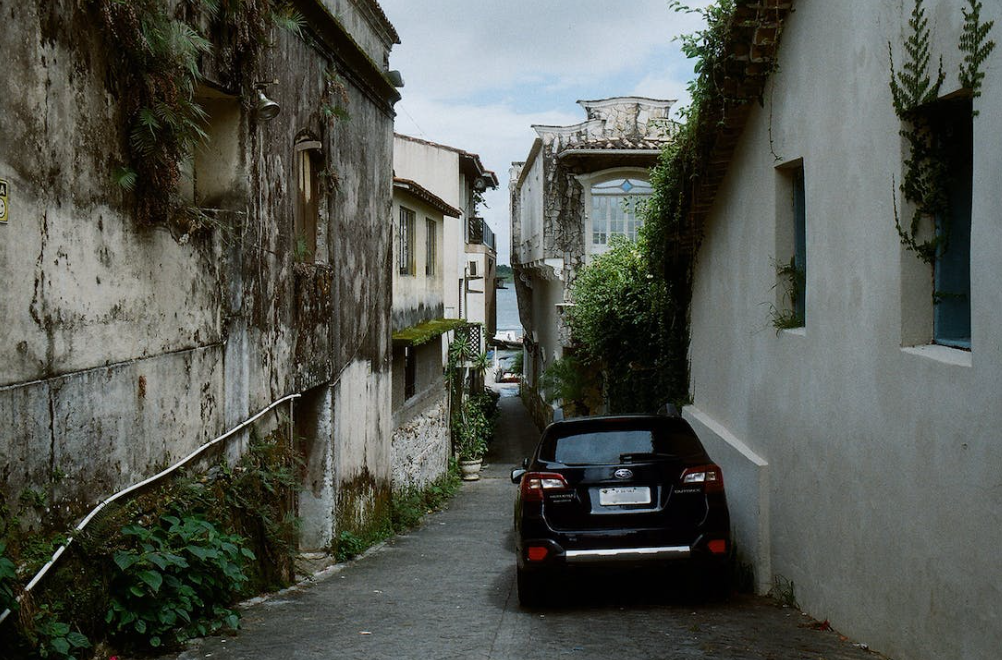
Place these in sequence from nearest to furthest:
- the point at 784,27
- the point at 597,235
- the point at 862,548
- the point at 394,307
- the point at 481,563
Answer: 1. the point at 862,548
2. the point at 784,27
3. the point at 481,563
4. the point at 394,307
5. the point at 597,235

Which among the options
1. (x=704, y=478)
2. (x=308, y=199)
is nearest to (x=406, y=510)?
(x=308, y=199)

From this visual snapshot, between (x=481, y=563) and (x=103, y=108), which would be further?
(x=481, y=563)

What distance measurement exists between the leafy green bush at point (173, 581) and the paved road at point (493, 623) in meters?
0.21

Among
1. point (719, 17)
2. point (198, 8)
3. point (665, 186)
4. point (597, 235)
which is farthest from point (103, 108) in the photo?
point (597, 235)

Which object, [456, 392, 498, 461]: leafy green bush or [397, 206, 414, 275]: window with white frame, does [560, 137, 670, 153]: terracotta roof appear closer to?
[397, 206, 414, 275]: window with white frame

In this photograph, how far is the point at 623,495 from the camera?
8.12m

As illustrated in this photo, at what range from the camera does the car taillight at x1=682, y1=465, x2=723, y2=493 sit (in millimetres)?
8172

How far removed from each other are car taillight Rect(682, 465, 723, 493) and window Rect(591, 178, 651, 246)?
18.3m

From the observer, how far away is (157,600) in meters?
6.10

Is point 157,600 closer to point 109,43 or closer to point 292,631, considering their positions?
point 292,631

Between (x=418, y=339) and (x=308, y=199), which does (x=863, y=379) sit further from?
(x=418, y=339)

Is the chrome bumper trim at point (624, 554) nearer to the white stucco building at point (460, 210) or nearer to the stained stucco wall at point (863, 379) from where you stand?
the stained stucco wall at point (863, 379)

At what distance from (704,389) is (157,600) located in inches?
314

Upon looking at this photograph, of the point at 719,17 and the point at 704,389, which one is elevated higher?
the point at 719,17
